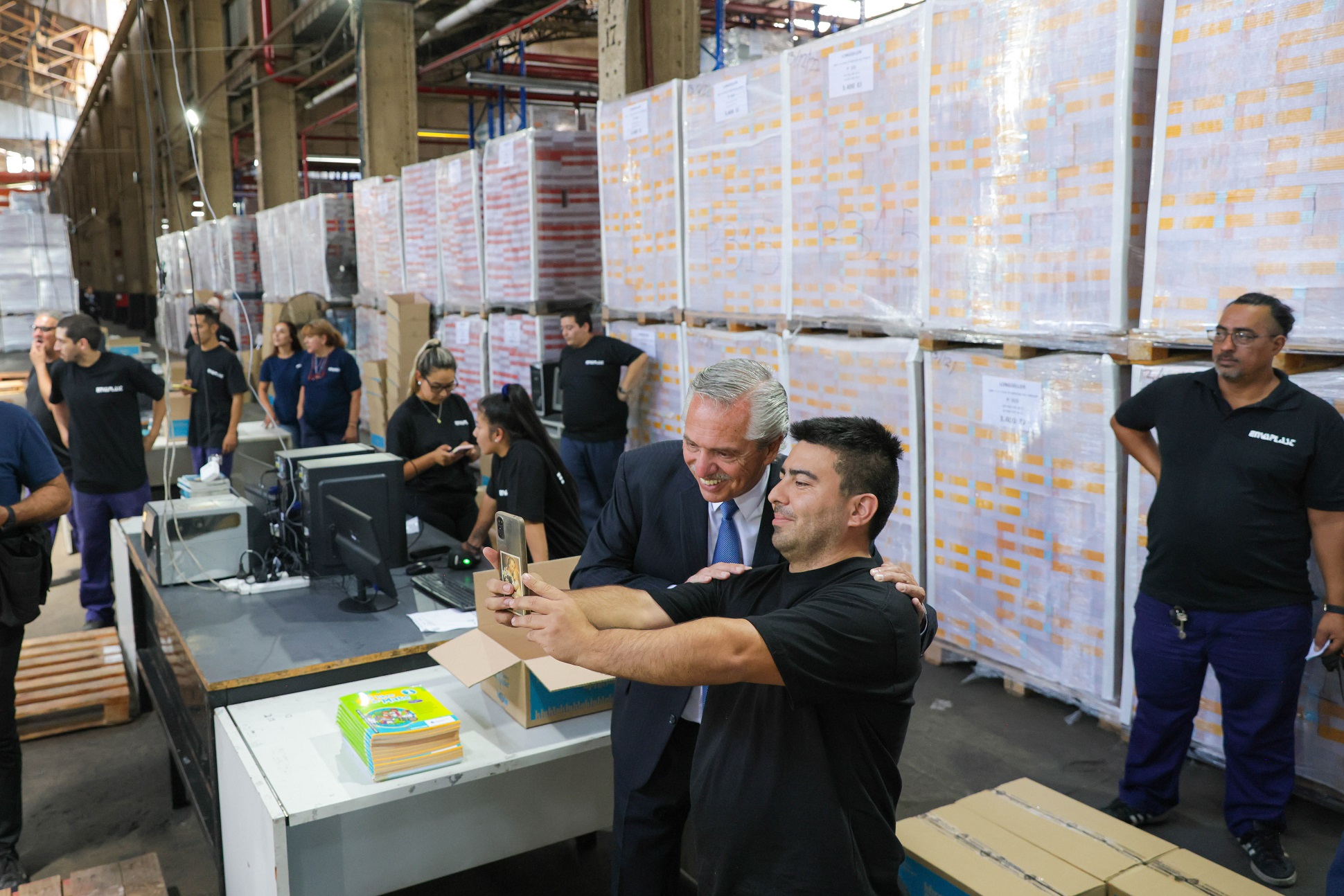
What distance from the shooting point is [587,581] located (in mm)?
2844

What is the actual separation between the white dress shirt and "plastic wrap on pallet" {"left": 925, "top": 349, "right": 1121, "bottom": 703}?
2.29 m

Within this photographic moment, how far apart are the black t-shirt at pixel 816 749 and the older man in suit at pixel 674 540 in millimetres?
424

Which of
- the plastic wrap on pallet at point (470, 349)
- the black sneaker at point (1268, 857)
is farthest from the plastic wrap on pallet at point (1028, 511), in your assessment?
the plastic wrap on pallet at point (470, 349)

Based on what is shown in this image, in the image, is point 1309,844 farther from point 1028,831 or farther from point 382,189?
point 382,189

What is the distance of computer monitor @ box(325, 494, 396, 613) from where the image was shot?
3.83 meters

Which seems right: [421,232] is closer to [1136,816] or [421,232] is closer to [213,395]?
[213,395]

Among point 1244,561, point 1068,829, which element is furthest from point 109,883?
point 1244,561

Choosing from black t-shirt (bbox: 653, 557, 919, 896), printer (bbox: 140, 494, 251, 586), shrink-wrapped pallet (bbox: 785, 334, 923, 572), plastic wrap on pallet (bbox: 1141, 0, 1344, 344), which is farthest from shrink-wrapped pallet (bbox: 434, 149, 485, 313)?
black t-shirt (bbox: 653, 557, 919, 896)

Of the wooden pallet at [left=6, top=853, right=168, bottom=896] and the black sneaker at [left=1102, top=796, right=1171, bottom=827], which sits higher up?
the wooden pallet at [left=6, top=853, right=168, bottom=896]

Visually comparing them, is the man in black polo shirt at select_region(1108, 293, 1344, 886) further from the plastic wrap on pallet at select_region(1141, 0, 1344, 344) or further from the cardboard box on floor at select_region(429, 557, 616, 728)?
the cardboard box on floor at select_region(429, 557, 616, 728)

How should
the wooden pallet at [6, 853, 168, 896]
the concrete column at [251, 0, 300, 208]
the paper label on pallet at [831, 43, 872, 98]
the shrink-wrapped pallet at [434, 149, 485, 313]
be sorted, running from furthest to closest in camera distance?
the concrete column at [251, 0, 300, 208], the shrink-wrapped pallet at [434, 149, 485, 313], the paper label on pallet at [831, 43, 872, 98], the wooden pallet at [6, 853, 168, 896]

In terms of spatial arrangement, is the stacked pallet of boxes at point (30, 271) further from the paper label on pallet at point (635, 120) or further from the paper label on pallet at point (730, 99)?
the paper label on pallet at point (730, 99)

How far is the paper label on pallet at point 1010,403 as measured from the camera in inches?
182

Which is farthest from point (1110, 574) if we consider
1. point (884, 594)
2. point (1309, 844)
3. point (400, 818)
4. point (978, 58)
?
point (400, 818)
